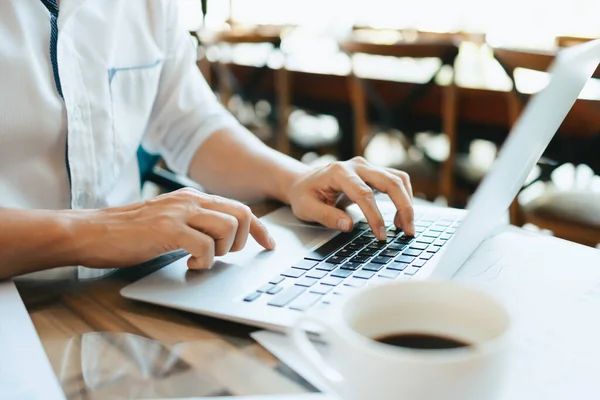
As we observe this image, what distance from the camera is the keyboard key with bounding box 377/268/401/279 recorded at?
0.65 metres

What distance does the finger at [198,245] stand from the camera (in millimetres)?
653

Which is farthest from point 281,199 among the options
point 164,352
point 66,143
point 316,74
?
point 316,74

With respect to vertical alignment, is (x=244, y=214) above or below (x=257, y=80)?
above

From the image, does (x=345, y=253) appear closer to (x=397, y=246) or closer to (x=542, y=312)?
(x=397, y=246)

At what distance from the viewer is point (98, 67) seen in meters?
0.89

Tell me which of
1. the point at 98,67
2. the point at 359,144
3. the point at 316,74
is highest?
the point at 98,67

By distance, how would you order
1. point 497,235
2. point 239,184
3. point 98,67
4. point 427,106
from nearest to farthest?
point 497,235 < point 98,67 < point 239,184 < point 427,106

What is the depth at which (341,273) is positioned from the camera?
2.13 feet

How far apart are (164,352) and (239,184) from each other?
50 cm

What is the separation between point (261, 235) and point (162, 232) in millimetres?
112

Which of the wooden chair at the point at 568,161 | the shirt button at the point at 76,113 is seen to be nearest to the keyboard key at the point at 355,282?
the shirt button at the point at 76,113

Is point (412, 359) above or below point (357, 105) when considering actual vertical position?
above

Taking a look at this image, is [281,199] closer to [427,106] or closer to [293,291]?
[293,291]

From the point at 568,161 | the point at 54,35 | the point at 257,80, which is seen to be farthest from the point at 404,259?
the point at 257,80
